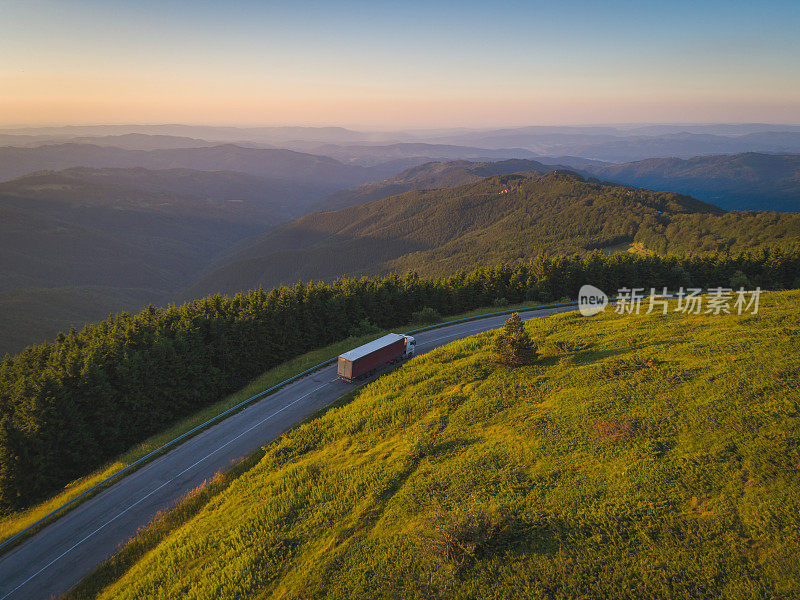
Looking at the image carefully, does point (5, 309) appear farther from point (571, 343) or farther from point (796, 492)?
point (796, 492)

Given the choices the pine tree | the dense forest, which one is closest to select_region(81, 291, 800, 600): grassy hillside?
the pine tree

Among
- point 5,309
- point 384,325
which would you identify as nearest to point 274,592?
point 384,325

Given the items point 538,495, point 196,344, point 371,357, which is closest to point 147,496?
point 196,344

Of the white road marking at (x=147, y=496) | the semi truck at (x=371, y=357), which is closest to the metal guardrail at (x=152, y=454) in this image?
the white road marking at (x=147, y=496)

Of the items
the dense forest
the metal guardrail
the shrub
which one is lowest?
the metal guardrail

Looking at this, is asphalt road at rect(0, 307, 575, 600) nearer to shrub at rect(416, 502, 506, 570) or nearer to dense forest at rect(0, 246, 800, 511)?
dense forest at rect(0, 246, 800, 511)

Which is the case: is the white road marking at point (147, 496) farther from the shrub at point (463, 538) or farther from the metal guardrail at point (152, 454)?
the shrub at point (463, 538)

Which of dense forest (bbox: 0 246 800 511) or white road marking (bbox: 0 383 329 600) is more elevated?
dense forest (bbox: 0 246 800 511)

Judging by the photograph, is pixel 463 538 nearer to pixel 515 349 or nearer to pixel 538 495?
pixel 538 495

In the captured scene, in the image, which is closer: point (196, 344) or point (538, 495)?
point (538, 495)
